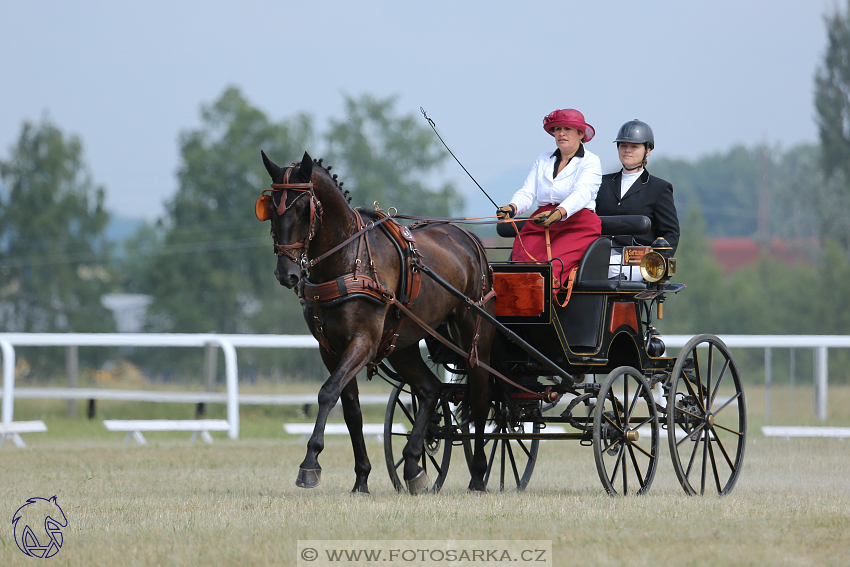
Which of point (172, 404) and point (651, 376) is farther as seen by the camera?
point (172, 404)

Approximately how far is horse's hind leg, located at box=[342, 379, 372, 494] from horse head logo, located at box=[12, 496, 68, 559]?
6.08 feet

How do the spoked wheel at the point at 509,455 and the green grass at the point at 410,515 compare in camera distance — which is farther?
the spoked wheel at the point at 509,455

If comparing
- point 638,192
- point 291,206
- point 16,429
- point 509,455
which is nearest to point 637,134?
point 638,192

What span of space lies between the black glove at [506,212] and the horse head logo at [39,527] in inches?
130

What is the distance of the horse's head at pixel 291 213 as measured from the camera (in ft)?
21.2

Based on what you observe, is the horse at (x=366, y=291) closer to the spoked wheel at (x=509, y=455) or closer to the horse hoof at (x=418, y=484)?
the horse hoof at (x=418, y=484)

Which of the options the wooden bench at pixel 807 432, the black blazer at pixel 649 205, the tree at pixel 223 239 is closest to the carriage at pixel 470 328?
the black blazer at pixel 649 205

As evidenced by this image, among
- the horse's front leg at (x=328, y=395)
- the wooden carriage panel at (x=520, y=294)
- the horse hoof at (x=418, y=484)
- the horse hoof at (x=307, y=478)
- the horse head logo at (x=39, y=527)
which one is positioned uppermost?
the wooden carriage panel at (x=520, y=294)

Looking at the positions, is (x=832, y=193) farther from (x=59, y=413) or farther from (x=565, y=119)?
(x=565, y=119)

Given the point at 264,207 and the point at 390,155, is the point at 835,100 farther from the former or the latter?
the point at 264,207

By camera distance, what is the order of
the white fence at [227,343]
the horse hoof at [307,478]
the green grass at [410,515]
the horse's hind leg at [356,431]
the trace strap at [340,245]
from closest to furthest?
the green grass at [410,515] → the horse hoof at [307,478] → the trace strap at [340,245] → the horse's hind leg at [356,431] → the white fence at [227,343]

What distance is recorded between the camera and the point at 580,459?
1155cm

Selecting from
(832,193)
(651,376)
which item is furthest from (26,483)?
(832,193)

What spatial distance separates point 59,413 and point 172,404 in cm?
286
